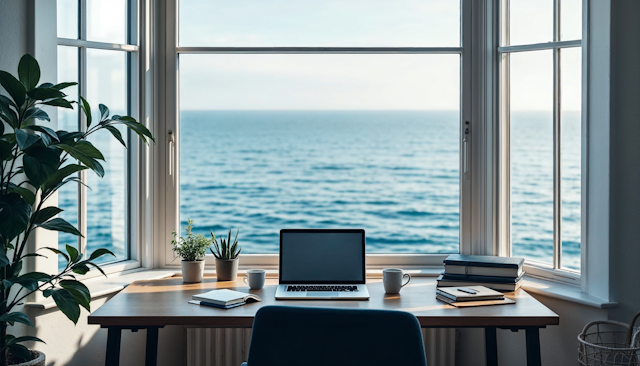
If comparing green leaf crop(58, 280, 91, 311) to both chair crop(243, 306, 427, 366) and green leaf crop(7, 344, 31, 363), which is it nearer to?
green leaf crop(7, 344, 31, 363)

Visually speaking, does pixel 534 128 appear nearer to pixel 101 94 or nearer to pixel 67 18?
pixel 101 94

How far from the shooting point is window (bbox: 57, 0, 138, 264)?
8.80 ft

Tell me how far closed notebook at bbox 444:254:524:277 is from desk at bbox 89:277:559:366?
0.34 feet

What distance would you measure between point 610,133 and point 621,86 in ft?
0.63

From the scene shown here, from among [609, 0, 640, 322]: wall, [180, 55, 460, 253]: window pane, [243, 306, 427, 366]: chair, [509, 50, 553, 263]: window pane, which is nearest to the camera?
[243, 306, 427, 366]: chair

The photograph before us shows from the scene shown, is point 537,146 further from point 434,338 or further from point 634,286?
point 434,338

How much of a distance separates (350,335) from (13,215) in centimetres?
118

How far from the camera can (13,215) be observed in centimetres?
188

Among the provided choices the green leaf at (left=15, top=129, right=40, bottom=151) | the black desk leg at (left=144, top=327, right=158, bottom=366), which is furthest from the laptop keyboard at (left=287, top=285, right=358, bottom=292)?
the green leaf at (left=15, top=129, right=40, bottom=151)

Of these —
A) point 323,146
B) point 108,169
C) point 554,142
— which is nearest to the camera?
point 554,142

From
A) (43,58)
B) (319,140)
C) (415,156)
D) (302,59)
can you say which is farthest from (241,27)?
(43,58)

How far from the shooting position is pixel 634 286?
2400 millimetres

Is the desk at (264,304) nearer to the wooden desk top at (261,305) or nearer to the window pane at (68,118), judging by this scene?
→ the wooden desk top at (261,305)

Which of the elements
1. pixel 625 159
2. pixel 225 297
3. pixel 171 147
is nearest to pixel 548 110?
pixel 625 159
